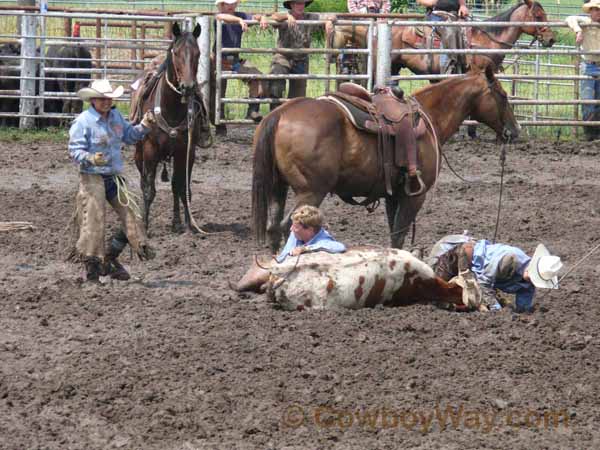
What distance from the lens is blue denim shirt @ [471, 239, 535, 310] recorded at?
7434 millimetres

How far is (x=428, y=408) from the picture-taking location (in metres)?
5.72

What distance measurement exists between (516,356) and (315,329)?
124 centimetres

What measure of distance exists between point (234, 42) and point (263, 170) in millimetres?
7342

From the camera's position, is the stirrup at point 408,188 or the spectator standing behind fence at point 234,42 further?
the spectator standing behind fence at point 234,42

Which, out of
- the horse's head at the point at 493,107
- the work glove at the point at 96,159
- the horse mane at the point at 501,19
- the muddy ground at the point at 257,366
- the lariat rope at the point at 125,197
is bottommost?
the muddy ground at the point at 257,366

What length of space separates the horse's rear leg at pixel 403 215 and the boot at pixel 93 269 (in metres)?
2.36

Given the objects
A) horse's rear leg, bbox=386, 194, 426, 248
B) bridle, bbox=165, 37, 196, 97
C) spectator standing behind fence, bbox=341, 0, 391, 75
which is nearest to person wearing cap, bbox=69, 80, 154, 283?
bridle, bbox=165, 37, 196, 97

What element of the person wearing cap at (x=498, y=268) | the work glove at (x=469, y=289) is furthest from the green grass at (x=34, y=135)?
the work glove at (x=469, y=289)

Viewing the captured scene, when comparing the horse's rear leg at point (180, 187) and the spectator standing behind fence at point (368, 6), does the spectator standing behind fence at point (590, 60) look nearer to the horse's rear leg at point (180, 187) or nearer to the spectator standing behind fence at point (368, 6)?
the spectator standing behind fence at point (368, 6)

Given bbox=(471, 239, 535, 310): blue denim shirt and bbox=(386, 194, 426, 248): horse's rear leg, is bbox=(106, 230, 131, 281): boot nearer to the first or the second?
bbox=(386, 194, 426, 248): horse's rear leg

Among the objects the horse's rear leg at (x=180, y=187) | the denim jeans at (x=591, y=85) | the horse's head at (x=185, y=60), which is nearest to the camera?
the horse's head at (x=185, y=60)

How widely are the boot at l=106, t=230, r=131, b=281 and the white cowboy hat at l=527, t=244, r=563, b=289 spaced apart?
3048 mm

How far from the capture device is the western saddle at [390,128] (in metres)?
8.59

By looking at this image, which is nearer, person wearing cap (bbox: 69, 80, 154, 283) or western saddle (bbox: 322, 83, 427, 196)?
person wearing cap (bbox: 69, 80, 154, 283)
